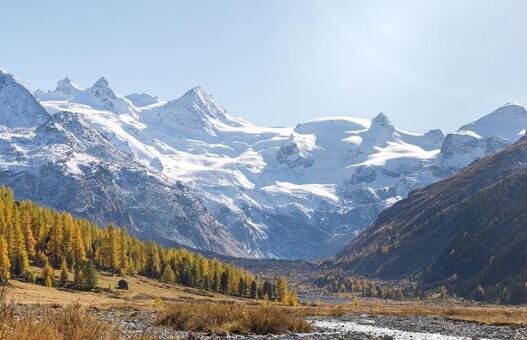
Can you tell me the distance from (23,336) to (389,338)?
120ft

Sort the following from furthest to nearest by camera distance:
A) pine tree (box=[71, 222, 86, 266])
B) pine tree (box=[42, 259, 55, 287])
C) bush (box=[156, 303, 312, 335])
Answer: pine tree (box=[71, 222, 86, 266])
pine tree (box=[42, 259, 55, 287])
bush (box=[156, 303, 312, 335])

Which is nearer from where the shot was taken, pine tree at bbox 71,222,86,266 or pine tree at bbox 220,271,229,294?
pine tree at bbox 71,222,86,266

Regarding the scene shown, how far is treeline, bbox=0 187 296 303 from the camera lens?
129750 mm

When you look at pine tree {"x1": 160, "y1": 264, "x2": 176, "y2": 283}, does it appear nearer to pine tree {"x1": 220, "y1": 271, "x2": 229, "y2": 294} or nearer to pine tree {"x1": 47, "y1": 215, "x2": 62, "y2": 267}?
pine tree {"x1": 220, "y1": 271, "x2": 229, "y2": 294}

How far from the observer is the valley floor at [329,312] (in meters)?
56.8

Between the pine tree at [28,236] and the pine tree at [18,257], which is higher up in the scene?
the pine tree at [28,236]

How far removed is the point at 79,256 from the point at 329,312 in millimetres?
82311

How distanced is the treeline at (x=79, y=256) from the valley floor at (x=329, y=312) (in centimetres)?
711

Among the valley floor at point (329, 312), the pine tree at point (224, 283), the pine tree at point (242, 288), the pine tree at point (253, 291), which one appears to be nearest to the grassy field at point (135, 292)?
the valley floor at point (329, 312)

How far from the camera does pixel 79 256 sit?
159 meters

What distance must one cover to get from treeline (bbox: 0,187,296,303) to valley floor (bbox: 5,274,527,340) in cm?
711

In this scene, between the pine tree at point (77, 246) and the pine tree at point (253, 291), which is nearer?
the pine tree at point (77, 246)

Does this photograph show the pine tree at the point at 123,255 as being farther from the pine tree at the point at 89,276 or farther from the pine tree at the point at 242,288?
the pine tree at the point at 89,276

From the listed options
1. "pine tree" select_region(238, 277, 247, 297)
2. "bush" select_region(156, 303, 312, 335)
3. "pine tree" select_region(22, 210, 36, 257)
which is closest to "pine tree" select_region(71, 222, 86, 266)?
"pine tree" select_region(22, 210, 36, 257)
